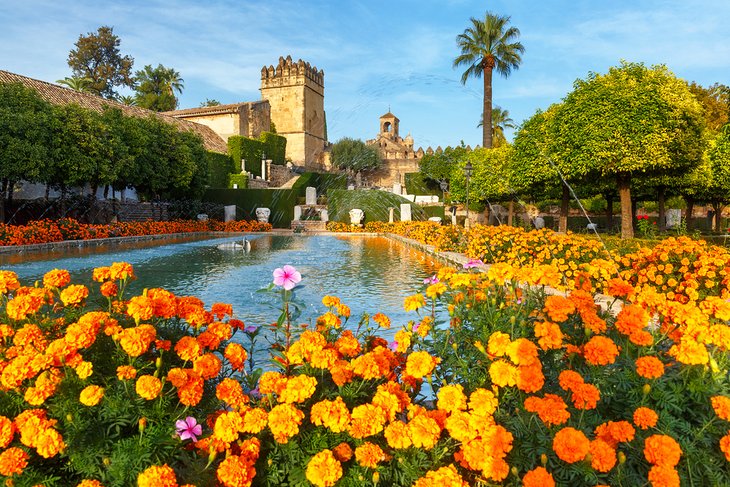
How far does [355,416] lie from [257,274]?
8198 millimetres

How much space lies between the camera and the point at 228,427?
6.05 ft

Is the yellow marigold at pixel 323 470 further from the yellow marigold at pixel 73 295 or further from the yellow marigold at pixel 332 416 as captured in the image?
the yellow marigold at pixel 73 295

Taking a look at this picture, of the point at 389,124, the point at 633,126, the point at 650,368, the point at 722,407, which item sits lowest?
the point at 722,407

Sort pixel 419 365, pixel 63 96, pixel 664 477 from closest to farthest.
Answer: pixel 664 477 → pixel 419 365 → pixel 63 96

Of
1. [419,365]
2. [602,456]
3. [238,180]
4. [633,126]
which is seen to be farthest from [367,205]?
[602,456]

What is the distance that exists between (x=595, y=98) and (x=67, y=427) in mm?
15415

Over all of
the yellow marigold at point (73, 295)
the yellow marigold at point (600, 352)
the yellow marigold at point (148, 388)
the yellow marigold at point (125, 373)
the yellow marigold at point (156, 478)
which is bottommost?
the yellow marigold at point (156, 478)

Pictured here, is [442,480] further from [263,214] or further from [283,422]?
[263,214]

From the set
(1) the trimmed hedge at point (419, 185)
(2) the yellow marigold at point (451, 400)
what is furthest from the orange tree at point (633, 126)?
(1) the trimmed hedge at point (419, 185)

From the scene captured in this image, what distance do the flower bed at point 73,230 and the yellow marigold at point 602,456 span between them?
1655cm

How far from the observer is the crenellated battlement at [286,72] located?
57.0m

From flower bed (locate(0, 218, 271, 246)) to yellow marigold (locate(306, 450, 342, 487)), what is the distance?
15.8 metres

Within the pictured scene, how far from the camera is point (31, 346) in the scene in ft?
7.07

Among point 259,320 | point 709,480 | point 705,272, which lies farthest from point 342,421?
point 705,272
